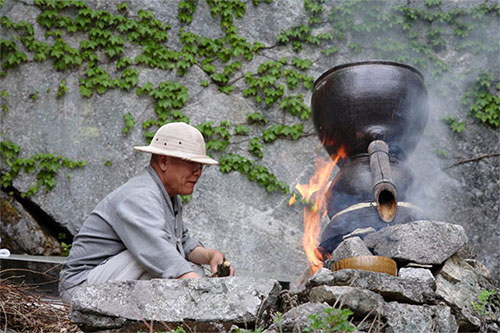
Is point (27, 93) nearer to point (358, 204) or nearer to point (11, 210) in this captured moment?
point (11, 210)

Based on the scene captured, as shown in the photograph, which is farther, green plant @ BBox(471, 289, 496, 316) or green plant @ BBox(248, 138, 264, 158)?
green plant @ BBox(248, 138, 264, 158)

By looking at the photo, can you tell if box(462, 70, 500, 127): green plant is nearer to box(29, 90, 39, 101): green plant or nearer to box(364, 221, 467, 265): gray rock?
box(364, 221, 467, 265): gray rock

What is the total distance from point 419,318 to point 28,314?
176cm

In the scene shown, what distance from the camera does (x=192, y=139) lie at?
3.17 m

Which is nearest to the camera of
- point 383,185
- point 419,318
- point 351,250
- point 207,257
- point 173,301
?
point 173,301

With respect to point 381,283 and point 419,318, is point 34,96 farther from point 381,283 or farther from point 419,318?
point 419,318

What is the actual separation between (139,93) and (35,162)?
1.26 metres

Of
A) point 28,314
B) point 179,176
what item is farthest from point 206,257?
point 28,314

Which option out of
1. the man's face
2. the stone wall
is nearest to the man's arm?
the man's face

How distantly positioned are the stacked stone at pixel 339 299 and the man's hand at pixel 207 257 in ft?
2.17

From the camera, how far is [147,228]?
2.73 metres

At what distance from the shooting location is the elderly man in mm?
2695

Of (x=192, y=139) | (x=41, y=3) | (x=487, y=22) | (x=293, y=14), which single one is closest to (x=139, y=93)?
(x=41, y=3)

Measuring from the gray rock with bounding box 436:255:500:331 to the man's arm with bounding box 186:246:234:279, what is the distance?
114 cm
